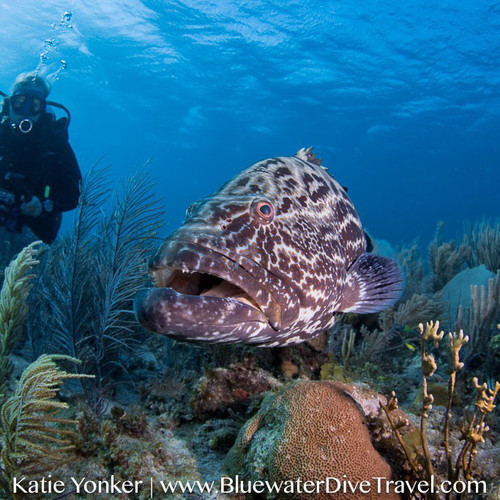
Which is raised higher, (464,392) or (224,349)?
(224,349)

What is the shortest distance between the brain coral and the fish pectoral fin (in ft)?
3.80

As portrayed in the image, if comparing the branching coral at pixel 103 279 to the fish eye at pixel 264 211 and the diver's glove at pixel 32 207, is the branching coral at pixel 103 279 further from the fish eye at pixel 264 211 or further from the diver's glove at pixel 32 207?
the diver's glove at pixel 32 207

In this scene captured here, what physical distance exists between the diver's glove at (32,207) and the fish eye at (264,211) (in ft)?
22.1

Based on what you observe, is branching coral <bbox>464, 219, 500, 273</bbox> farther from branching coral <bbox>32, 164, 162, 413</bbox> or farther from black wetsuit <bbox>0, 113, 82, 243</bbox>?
black wetsuit <bbox>0, 113, 82, 243</bbox>

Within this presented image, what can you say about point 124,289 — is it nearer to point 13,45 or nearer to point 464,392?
point 464,392

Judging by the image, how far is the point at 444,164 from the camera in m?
54.7

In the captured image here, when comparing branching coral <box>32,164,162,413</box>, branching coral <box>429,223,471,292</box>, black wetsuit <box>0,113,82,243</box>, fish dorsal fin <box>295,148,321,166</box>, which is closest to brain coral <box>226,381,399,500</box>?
branching coral <box>32,164,162,413</box>

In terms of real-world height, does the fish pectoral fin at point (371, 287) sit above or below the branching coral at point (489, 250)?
below

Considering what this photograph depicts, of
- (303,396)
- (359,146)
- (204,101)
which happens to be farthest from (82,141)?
(303,396)

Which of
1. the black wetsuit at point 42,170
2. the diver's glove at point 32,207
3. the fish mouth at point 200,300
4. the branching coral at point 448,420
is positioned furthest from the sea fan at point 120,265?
the black wetsuit at point 42,170

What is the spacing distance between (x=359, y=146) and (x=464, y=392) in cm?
5119

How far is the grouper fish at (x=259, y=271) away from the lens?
2083 millimetres

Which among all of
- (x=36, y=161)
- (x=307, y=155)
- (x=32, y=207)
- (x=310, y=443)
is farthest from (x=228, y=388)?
(x=36, y=161)

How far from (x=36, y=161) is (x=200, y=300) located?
778 centimetres
